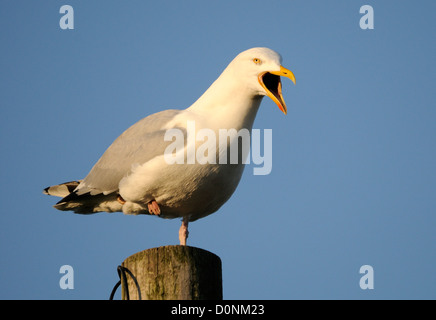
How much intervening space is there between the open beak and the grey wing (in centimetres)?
105

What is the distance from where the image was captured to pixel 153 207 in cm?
837

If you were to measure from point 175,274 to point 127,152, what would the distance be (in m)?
2.81

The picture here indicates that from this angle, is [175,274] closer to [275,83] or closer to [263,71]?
[263,71]

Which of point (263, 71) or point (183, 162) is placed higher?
point (263, 71)

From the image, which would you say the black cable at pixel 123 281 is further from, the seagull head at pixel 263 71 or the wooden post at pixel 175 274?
the seagull head at pixel 263 71

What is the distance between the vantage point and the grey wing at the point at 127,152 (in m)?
8.39

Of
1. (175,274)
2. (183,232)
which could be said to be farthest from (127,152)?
(175,274)
